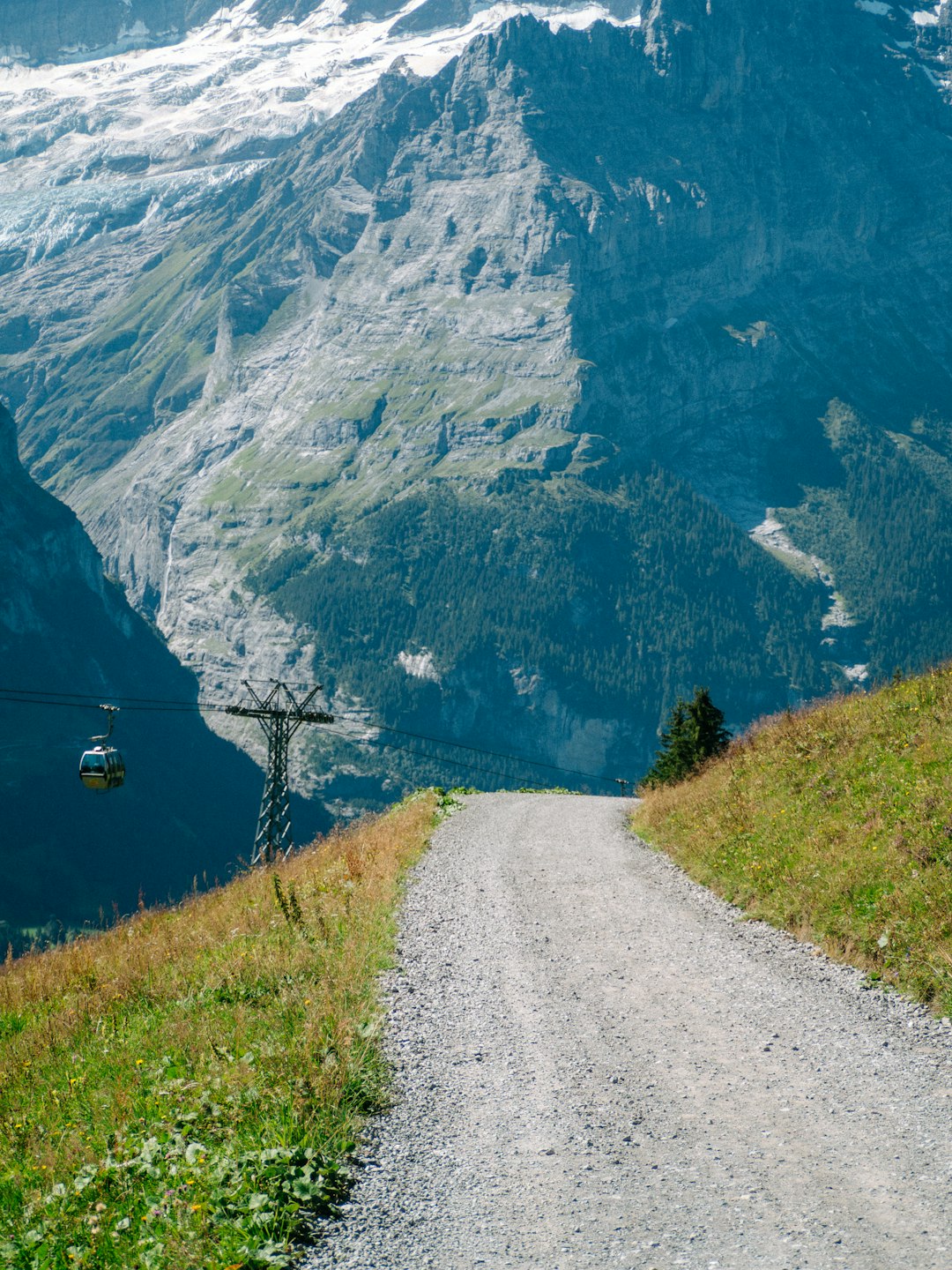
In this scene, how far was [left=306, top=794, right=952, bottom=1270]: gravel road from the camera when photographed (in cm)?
777

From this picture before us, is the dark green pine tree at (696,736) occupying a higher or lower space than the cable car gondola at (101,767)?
lower

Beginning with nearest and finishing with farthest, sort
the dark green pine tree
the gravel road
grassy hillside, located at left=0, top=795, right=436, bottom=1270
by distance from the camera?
the gravel road < grassy hillside, located at left=0, top=795, right=436, bottom=1270 < the dark green pine tree

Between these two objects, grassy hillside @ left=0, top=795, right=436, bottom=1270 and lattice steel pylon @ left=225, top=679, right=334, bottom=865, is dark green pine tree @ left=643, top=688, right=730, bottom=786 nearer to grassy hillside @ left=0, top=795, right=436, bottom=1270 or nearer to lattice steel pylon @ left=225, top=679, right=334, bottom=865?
lattice steel pylon @ left=225, top=679, right=334, bottom=865

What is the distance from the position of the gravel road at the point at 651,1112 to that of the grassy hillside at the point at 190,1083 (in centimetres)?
53

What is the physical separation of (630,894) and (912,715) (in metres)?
6.04

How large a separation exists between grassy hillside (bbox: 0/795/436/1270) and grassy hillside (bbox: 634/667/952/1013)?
618cm

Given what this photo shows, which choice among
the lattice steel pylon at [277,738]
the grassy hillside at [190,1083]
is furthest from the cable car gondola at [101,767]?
the lattice steel pylon at [277,738]

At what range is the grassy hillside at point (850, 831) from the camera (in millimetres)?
13516

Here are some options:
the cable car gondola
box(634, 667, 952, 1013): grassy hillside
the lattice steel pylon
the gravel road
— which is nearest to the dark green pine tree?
box(634, 667, 952, 1013): grassy hillside

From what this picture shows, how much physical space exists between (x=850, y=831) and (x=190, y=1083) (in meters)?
10.7

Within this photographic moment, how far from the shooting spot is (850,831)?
16.9 meters

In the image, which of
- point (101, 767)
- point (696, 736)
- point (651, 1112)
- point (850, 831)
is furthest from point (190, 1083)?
point (696, 736)

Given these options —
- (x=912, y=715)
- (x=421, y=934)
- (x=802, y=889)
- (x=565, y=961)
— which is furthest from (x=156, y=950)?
(x=912, y=715)

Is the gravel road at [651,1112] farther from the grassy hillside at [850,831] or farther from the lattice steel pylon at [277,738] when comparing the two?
the lattice steel pylon at [277,738]
